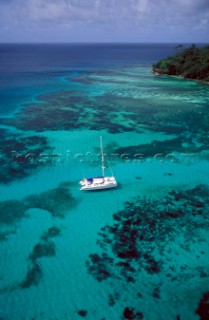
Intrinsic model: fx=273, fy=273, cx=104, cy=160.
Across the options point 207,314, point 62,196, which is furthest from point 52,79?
point 207,314

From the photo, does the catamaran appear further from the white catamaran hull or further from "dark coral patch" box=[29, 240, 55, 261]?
"dark coral patch" box=[29, 240, 55, 261]

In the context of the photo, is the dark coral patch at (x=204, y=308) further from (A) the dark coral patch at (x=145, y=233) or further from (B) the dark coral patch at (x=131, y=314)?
(B) the dark coral patch at (x=131, y=314)

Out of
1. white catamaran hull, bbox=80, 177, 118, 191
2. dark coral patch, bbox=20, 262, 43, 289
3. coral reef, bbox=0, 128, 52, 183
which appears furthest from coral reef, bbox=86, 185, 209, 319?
coral reef, bbox=0, 128, 52, 183

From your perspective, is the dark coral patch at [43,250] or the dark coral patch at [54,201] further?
the dark coral patch at [54,201]

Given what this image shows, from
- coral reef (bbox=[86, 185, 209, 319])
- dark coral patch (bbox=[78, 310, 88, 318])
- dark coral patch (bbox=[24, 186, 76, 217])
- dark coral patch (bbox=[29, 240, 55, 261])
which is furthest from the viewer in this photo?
dark coral patch (bbox=[24, 186, 76, 217])

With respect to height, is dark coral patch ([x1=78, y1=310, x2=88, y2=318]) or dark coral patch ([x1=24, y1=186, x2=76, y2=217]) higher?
dark coral patch ([x1=24, y1=186, x2=76, y2=217])

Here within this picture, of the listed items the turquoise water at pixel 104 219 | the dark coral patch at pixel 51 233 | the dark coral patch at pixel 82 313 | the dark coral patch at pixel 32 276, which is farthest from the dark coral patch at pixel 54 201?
the dark coral patch at pixel 82 313
